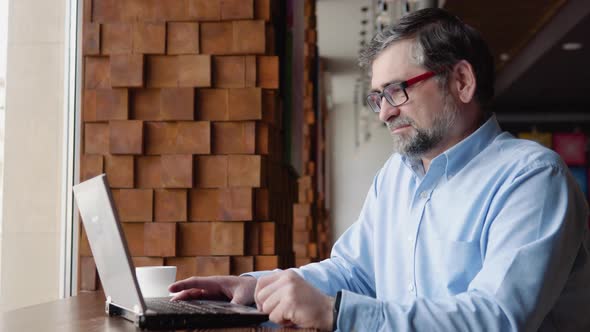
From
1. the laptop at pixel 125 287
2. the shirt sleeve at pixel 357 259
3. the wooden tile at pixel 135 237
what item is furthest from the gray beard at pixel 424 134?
the wooden tile at pixel 135 237

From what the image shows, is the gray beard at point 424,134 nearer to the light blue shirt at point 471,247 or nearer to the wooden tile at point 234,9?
the light blue shirt at point 471,247

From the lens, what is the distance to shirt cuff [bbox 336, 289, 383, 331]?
48.0 inches

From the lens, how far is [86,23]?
238 centimetres

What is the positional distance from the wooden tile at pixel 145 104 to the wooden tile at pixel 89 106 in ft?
→ 0.39

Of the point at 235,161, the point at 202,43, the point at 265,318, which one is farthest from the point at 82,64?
the point at 265,318

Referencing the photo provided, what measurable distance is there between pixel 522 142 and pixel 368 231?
47cm

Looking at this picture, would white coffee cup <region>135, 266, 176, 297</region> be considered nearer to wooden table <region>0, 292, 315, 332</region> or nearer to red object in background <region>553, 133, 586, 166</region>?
wooden table <region>0, 292, 315, 332</region>

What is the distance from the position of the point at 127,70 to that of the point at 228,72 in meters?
0.31

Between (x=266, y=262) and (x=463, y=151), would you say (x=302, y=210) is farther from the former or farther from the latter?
(x=463, y=151)

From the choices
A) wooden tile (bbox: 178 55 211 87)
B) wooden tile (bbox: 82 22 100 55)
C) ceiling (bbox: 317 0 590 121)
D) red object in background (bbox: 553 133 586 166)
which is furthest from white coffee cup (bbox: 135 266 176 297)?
red object in background (bbox: 553 133 586 166)

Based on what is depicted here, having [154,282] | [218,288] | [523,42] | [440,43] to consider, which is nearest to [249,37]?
[440,43]

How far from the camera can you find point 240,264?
2359mm

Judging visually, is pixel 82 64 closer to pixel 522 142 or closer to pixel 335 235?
pixel 522 142

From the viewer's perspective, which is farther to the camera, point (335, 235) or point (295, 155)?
Answer: point (335, 235)
